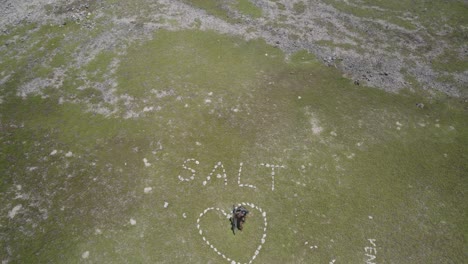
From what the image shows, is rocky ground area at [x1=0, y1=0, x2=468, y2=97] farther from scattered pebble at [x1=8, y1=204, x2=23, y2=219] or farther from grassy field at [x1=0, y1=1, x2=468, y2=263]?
scattered pebble at [x1=8, y1=204, x2=23, y2=219]

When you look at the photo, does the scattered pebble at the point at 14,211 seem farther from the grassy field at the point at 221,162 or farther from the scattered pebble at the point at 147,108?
the scattered pebble at the point at 147,108

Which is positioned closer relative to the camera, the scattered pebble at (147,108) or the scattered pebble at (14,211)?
the scattered pebble at (14,211)

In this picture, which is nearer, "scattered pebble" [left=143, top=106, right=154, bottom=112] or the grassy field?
the grassy field

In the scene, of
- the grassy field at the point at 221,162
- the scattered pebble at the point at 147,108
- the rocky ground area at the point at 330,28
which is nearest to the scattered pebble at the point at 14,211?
the grassy field at the point at 221,162

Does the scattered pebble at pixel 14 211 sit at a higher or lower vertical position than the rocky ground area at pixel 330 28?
lower

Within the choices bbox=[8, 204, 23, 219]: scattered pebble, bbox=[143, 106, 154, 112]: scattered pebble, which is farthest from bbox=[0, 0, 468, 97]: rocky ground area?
bbox=[8, 204, 23, 219]: scattered pebble

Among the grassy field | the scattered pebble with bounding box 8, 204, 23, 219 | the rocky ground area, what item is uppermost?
the rocky ground area

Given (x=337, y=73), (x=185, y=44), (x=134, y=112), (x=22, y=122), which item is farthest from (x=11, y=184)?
(x=337, y=73)

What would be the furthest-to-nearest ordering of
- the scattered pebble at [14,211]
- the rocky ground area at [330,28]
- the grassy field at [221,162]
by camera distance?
the rocky ground area at [330,28] → the scattered pebble at [14,211] → the grassy field at [221,162]

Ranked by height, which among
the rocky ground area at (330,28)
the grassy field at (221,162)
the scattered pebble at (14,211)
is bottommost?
the scattered pebble at (14,211)
